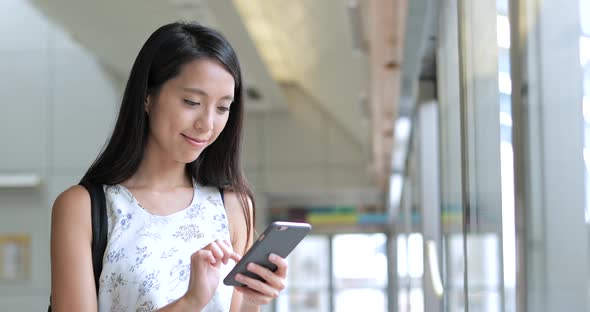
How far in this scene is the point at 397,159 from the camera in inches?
446

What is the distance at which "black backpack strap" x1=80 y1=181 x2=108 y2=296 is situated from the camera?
205cm

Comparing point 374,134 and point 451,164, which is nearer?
point 451,164

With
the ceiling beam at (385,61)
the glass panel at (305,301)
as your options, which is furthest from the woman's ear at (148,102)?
the glass panel at (305,301)

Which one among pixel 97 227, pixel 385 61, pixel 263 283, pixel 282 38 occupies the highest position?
pixel 282 38

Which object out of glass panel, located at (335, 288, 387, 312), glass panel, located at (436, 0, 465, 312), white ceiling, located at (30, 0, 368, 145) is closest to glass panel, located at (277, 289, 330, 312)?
glass panel, located at (335, 288, 387, 312)

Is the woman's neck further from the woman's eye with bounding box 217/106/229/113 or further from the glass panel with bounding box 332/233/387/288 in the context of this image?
the glass panel with bounding box 332/233/387/288

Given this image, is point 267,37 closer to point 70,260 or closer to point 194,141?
point 194,141

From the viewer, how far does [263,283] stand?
6.72 ft

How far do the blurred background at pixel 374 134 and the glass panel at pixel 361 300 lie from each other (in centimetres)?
3

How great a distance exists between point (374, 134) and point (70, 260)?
8.54 meters

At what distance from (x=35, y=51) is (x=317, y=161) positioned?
4169 mm

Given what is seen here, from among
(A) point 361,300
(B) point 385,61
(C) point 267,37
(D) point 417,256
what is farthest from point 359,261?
(B) point 385,61

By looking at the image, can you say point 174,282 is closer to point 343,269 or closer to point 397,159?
point 397,159

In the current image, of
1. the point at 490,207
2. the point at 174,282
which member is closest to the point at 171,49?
the point at 174,282
